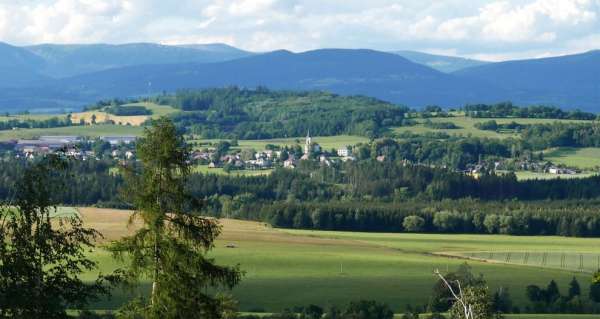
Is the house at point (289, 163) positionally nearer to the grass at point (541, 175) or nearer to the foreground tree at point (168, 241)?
the grass at point (541, 175)

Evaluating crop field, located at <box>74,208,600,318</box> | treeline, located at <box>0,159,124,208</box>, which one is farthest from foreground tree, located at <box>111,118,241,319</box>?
treeline, located at <box>0,159,124,208</box>

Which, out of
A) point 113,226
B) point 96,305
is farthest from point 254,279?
point 113,226

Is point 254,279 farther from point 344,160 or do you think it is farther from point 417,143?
Answer: point 417,143

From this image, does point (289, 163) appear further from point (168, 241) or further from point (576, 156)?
point (168, 241)

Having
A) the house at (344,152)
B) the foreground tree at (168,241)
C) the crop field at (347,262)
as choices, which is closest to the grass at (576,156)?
the house at (344,152)

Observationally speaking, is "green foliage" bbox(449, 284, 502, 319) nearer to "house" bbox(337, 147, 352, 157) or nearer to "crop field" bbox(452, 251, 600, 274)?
"crop field" bbox(452, 251, 600, 274)

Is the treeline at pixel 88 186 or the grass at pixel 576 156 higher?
the grass at pixel 576 156
